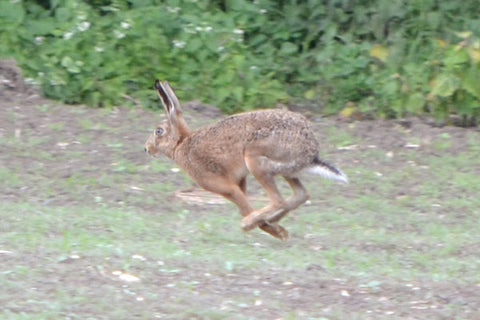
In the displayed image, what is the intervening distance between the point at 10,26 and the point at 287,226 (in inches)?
235

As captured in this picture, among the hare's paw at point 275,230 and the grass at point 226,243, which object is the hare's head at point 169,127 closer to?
the grass at point 226,243

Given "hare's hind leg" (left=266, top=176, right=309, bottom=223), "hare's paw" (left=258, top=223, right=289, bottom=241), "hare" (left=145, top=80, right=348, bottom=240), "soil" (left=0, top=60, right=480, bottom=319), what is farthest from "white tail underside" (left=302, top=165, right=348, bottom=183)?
"soil" (left=0, top=60, right=480, bottom=319)

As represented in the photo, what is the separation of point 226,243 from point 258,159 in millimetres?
706

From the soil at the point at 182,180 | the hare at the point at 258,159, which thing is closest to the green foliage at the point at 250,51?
the soil at the point at 182,180

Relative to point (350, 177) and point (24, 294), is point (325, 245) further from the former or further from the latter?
point (24, 294)

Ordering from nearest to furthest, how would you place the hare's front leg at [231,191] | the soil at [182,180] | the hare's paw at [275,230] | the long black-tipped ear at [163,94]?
the soil at [182,180], the hare's paw at [275,230], the hare's front leg at [231,191], the long black-tipped ear at [163,94]

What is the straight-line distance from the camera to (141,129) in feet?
36.8

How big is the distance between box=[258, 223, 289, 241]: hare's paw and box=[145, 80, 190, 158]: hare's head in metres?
1.20

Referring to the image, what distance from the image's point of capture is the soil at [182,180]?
604 cm

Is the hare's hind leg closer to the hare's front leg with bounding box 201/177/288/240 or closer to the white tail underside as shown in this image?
the hare's front leg with bounding box 201/177/288/240

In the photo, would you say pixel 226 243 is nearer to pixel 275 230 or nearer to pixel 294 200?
pixel 275 230

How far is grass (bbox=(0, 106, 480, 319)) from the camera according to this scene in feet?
19.0

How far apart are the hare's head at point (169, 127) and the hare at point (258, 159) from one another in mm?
89

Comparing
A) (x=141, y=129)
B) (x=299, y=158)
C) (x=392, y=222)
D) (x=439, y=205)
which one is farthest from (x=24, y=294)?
(x=141, y=129)
